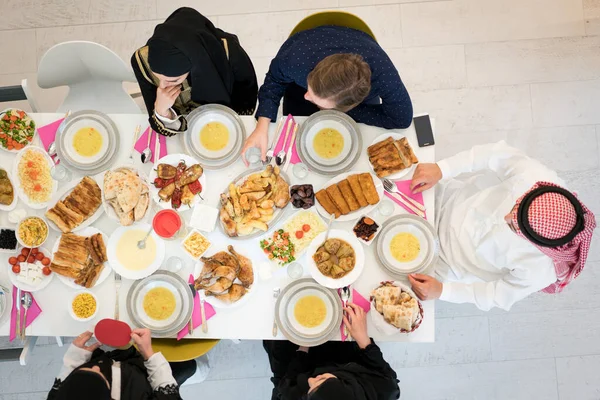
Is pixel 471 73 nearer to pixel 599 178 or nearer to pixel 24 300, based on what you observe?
pixel 599 178

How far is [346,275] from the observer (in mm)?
2188

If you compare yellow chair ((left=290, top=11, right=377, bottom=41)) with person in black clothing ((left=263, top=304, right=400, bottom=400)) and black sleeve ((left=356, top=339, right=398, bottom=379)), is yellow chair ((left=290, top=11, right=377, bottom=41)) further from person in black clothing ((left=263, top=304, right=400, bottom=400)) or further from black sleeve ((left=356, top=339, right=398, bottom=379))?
black sleeve ((left=356, top=339, right=398, bottom=379))

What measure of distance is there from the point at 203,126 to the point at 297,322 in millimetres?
1066

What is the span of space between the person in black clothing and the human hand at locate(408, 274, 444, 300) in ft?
0.90

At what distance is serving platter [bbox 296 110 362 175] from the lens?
2.26 metres

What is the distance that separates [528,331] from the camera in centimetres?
325

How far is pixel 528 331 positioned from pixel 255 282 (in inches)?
84.3

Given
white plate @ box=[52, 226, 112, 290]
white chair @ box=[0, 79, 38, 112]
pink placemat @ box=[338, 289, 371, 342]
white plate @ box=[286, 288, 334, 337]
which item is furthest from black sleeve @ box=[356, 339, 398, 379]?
white chair @ box=[0, 79, 38, 112]

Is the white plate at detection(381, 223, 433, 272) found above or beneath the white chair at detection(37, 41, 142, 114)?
beneath

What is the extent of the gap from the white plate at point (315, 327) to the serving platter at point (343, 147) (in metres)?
0.58

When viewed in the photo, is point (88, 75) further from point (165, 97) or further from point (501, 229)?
point (501, 229)

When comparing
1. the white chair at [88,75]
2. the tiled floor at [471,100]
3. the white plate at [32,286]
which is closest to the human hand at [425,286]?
the tiled floor at [471,100]

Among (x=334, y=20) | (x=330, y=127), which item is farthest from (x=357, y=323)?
(x=334, y=20)

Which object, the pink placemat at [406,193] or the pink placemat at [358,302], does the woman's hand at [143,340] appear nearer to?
the pink placemat at [358,302]
